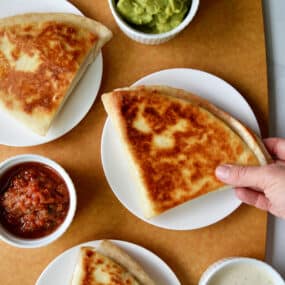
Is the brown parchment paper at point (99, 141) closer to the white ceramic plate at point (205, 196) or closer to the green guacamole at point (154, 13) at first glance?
the white ceramic plate at point (205, 196)

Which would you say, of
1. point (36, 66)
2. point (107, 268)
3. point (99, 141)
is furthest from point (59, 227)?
point (36, 66)

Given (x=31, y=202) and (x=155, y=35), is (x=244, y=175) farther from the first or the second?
(x=31, y=202)

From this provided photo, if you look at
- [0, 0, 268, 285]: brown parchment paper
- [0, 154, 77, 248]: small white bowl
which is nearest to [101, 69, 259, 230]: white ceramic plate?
[0, 0, 268, 285]: brown parchment paper

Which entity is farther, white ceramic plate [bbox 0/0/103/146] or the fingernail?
white ceramic plate [bbox 0/0/103/146]

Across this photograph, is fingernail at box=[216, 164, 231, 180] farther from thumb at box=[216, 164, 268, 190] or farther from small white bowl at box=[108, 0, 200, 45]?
small white bowl at box=[108, 0, 200, 45]

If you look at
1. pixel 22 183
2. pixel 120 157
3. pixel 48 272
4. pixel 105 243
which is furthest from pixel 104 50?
pixel 48 272

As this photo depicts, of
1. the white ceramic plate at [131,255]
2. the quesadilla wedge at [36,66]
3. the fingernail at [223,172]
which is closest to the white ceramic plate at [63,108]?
the quesadilla wedge at [36,66]
